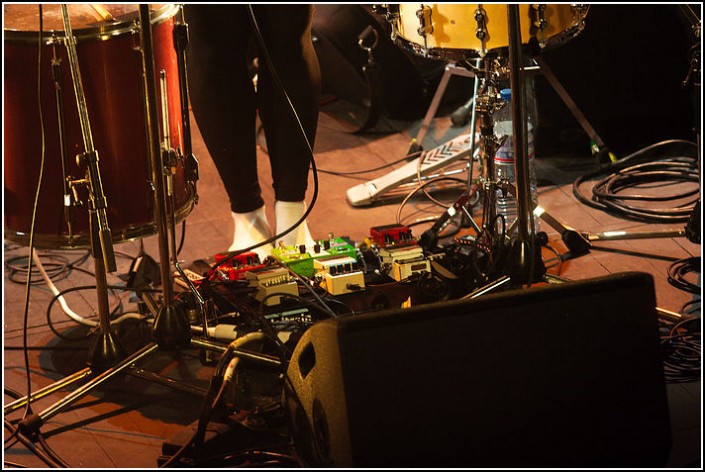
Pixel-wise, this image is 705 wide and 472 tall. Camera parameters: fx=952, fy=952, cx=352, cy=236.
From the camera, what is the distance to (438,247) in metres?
2.70

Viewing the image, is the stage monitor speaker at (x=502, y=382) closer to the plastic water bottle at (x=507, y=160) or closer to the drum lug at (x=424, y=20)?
the drum lug at (x=424, y=20)

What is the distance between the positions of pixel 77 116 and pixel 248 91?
2.03 feet

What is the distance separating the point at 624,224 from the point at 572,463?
1.65 m

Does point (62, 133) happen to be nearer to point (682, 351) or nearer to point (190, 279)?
point (190, 279)

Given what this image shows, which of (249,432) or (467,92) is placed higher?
(467,92)

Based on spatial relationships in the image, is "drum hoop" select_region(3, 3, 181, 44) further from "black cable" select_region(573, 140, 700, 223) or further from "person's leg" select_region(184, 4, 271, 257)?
"black cable" select_region(573, 140, 700, 223)

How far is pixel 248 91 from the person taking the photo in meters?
2.61

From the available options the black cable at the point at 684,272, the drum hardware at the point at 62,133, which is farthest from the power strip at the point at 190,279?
the black cable at the point at 684,272

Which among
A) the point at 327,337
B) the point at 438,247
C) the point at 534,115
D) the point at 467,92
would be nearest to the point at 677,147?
the point at 534,115

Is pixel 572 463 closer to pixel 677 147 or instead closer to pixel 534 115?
pixel 534 115

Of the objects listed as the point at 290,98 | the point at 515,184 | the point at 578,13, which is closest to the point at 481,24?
the point at 578,13

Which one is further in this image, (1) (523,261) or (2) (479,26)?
(2) (479,26)

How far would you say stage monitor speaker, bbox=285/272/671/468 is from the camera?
4.89 feet

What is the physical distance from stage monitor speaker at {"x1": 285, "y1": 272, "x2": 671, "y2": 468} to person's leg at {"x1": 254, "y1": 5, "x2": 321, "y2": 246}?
110cm
